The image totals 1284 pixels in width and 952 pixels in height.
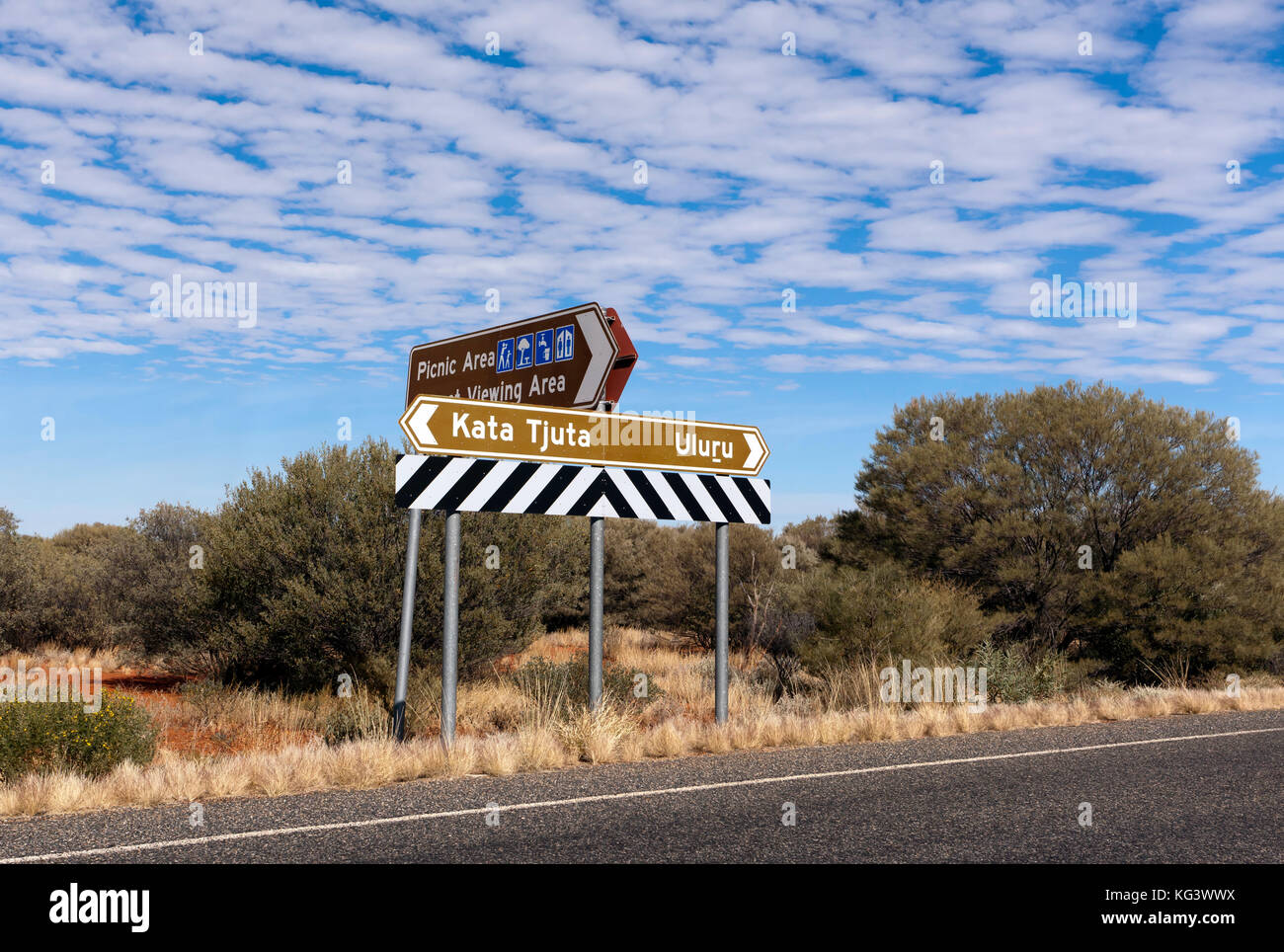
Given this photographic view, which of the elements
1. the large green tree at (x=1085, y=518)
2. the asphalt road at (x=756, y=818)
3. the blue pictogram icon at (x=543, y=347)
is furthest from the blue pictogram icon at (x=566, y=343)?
the large green tree at (x=1085, y=518)

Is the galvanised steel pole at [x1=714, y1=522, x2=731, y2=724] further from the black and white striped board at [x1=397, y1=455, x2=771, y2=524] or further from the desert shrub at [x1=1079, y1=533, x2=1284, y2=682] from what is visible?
the desert shrub at [x1=1079, y1=533, x2=1284, y2=682]

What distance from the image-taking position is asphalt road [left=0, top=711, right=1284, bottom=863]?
512cm

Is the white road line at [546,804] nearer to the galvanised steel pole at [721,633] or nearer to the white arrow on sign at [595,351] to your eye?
the galvanised steel pole at [721,633]

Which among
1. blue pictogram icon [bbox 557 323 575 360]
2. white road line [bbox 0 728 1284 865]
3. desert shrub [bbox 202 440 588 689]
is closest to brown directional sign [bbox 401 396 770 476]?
blue pictogram icon [bbox 557 323 575 360]

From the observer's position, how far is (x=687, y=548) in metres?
24.6

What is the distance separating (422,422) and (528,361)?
8.01 feet

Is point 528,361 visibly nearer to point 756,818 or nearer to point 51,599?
point 756,818

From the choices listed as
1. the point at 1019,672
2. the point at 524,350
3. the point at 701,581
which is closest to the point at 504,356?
the point at 524,350

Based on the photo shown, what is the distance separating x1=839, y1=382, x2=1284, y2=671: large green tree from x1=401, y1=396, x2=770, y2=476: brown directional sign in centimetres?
874

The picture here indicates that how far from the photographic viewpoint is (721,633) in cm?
1056

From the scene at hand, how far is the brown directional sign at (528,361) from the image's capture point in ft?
33.6

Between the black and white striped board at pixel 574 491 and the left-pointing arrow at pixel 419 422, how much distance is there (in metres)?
0.17

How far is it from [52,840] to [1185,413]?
68.0 ft
